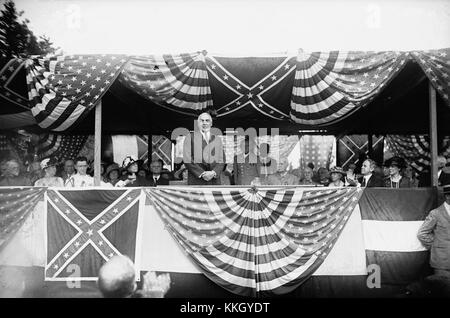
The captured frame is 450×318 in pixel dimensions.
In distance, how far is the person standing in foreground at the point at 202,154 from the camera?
5461mm

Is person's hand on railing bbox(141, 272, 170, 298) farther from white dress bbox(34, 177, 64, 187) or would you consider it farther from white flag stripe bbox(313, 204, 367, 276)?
white dress bbox(34, 177, 64, 187)

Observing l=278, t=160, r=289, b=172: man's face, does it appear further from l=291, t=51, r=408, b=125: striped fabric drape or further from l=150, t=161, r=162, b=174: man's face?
l=291, t=51, r=408, b=125: striped fabric drape

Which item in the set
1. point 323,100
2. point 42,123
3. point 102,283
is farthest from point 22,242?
point 323,100

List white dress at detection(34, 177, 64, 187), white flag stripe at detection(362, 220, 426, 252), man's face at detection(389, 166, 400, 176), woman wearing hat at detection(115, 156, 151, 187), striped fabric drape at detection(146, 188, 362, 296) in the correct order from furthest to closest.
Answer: woman wearing hat at detection(115, 156, 151, 187)
man's face at detection(389, 166, 400, 176)
white dress at detection(34, 177, 64, 187)
white flag stripe at detection(362, 220, 426, 252)
striped fabric drape at detection(146, 188, 362, 296)

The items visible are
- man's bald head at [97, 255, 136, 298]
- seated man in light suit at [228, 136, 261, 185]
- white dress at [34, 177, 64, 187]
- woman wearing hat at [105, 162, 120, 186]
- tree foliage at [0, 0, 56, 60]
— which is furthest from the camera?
tree foliage at [0, 0, 56, 60]

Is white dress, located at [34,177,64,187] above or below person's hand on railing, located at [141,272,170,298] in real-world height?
above

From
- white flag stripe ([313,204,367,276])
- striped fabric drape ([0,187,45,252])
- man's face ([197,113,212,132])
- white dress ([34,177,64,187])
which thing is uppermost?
man's face ([197,113,212,132])

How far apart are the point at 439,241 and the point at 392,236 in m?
0.56

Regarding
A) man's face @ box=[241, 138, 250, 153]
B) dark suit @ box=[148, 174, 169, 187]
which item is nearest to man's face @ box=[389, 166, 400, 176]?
man's face @ box=[241, 138, 250, 153]

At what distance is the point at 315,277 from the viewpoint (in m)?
4.79

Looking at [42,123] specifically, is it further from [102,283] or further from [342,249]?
[342,249]

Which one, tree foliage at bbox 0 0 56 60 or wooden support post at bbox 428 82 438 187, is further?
tree foliage at bbox 0 0 56 60

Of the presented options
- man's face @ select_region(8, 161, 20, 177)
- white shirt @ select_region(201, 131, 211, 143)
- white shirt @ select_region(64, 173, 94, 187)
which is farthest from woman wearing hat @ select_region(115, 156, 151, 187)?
white shirt @ select_region(201, 131, 211, 143)

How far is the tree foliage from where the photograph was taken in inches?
407
